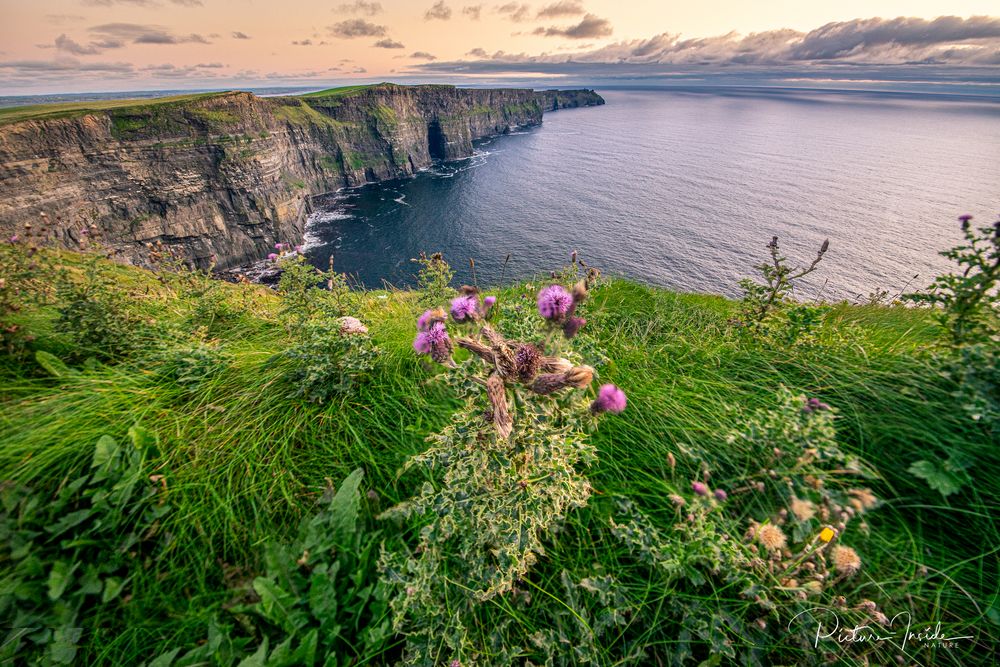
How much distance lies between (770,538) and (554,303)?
204cm

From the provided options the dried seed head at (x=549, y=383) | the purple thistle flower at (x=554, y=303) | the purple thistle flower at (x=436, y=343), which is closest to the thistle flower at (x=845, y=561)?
the dried seed head at (x=549, y=383)

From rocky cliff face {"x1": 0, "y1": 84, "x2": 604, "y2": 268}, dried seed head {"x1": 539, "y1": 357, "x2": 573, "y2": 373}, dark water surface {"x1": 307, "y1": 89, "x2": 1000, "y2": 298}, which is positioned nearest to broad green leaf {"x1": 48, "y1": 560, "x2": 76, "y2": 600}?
dried seed head {"x1": 539, "y1": 357, "x2": 573, "y2": 373}

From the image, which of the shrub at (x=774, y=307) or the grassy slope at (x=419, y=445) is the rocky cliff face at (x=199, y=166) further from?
the shrub at (x=774, y=307)

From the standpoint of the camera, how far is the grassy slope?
102 inches

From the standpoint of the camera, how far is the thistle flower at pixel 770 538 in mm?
2287

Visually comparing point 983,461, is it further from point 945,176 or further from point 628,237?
point 945,176

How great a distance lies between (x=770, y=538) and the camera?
232 centimetres

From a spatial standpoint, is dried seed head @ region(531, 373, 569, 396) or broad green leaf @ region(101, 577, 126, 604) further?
broad green leaf @ region(101, 577, 126, 604)

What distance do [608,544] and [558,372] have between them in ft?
5.01

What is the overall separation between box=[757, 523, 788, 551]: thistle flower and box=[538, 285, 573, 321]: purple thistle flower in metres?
1.91

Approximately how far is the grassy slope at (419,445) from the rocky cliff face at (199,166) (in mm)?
31120

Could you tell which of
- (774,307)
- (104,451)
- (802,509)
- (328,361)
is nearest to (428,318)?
(328,361)

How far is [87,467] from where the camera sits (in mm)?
3314

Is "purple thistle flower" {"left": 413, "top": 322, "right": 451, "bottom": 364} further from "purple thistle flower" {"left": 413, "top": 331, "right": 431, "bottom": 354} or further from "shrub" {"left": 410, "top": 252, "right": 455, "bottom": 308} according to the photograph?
"shrub" {"left": 410, "top": 252, "right": 455, "bottom": 308}
